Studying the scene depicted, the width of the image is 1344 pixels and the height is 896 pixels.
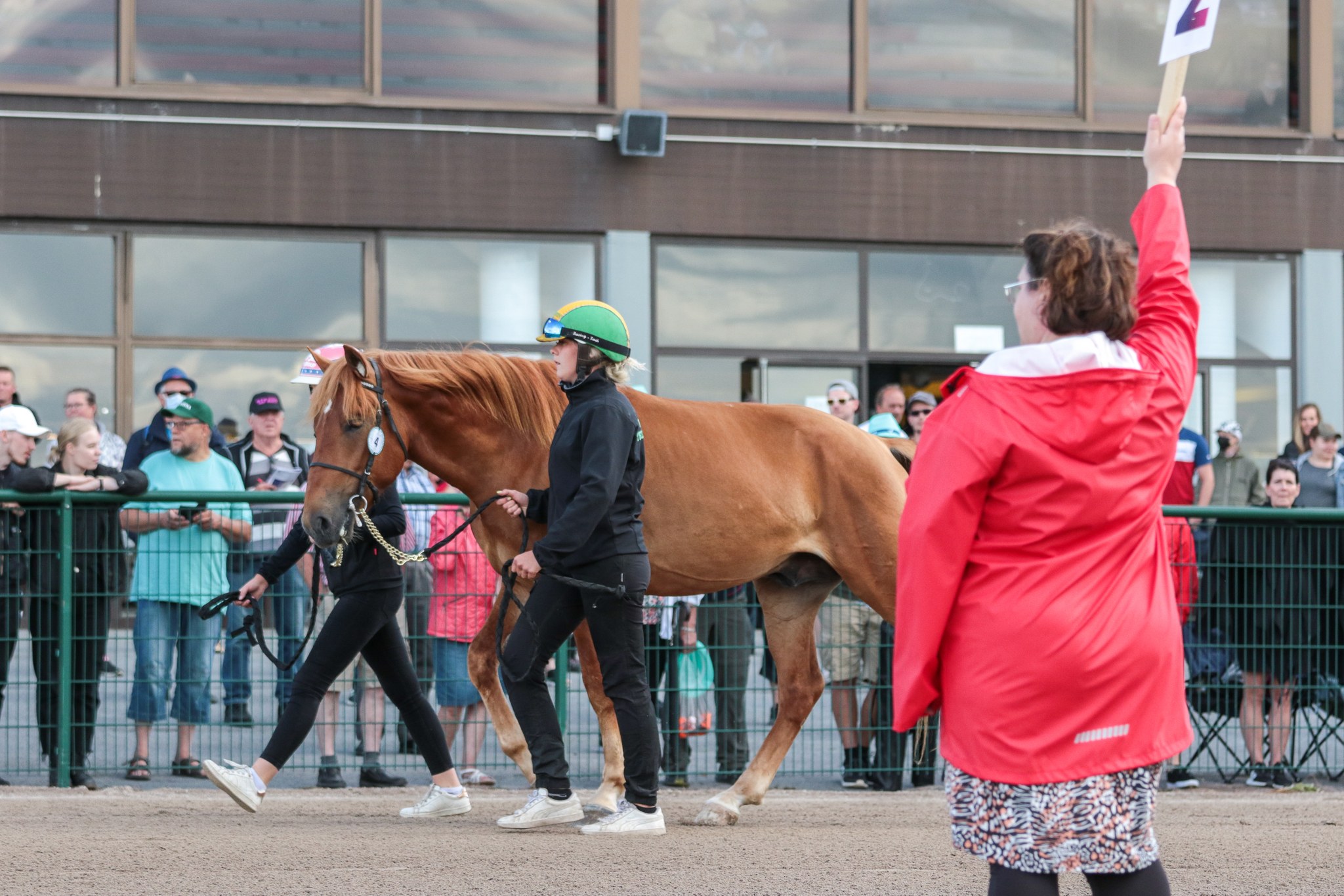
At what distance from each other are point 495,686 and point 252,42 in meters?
10.2

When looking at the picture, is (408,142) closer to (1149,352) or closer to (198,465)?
(198,465)

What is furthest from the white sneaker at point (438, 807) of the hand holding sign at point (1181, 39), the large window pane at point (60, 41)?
the large window pane at point (60, 41)

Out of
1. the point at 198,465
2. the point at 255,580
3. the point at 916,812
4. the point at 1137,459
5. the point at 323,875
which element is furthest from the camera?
the point at 198,465

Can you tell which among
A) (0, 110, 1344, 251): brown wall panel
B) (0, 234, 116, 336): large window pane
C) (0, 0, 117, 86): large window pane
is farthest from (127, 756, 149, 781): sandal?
(0, 0, 117, 86): large window pane

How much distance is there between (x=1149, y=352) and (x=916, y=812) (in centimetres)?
451

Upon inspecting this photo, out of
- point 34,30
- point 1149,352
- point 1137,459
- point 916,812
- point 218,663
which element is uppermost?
point 34,30

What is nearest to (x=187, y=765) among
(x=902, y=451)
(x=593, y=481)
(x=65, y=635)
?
(x=65, y=635)

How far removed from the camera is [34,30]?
49.0 feet

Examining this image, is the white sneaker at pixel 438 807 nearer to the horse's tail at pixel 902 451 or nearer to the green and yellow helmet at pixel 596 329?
the green and yellow helmet at pixel 596 329

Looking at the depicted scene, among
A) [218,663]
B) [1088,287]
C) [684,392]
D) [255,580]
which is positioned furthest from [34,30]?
[1088,287]

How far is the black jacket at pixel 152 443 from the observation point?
9359 mm

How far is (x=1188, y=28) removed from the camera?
3701 mm

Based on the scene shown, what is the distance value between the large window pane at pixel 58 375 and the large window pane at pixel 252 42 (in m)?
2.75

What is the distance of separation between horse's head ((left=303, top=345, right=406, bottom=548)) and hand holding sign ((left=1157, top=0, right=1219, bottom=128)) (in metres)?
Answer: 3.79
